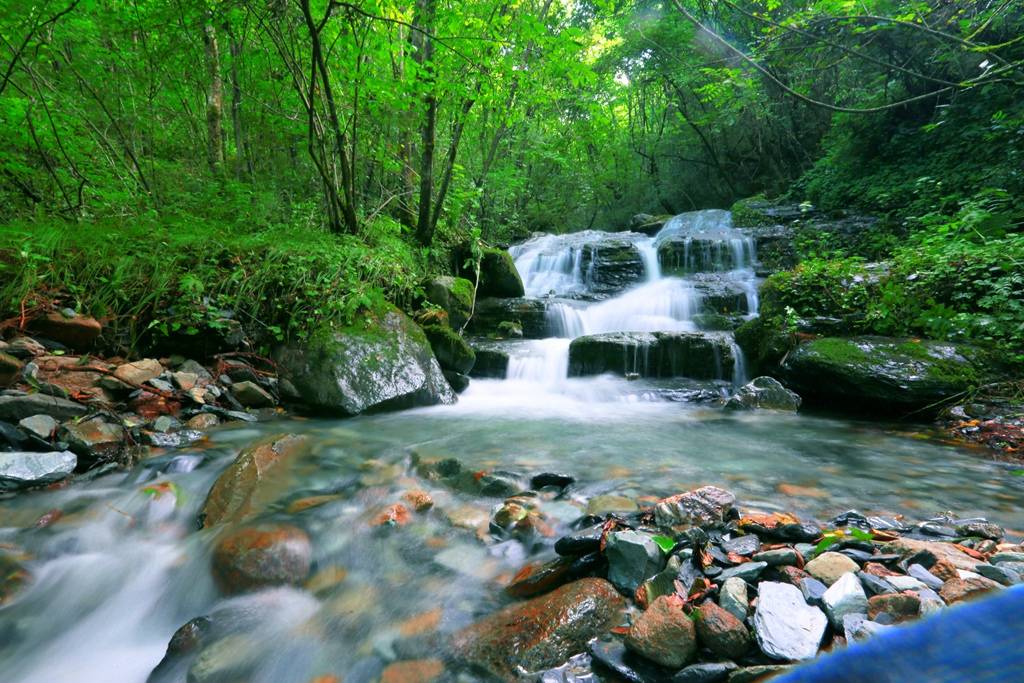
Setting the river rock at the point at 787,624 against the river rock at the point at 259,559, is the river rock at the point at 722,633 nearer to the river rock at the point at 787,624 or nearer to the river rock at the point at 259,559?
the river rock at the point at 787,624

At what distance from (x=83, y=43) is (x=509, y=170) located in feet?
24.6

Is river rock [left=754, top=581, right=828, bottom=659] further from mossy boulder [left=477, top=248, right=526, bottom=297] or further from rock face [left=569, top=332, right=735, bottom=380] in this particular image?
mossy boulder [left=477, top=248, right=526, bottom=297]

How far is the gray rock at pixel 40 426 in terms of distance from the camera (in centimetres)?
284

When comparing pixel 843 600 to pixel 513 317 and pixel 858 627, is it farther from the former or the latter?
pixel 513 317

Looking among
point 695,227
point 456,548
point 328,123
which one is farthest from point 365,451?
point 695,227

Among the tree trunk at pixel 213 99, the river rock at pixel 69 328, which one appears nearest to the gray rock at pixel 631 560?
the river rock at pixel 69 328

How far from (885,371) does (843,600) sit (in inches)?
169

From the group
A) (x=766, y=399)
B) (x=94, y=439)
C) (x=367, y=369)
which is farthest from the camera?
(x=766, y=399)

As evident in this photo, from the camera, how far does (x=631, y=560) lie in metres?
1.85

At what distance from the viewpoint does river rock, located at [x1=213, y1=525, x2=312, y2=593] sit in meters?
2.04

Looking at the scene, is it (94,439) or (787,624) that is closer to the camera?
(787,624)

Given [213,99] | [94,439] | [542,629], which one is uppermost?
[213,99]

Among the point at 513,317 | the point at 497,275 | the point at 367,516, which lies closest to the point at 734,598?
the point at 367,516

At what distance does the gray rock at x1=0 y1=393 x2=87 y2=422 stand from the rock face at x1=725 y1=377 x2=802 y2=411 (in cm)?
575
